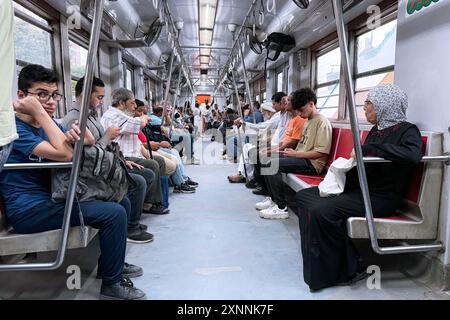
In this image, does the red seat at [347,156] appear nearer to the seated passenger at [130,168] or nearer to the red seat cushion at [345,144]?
the red seat cushion at [345,144]

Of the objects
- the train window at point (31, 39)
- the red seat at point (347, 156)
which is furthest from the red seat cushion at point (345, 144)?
the train window at point (31, 39)

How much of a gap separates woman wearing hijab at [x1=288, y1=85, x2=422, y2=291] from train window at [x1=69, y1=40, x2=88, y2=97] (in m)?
3.77

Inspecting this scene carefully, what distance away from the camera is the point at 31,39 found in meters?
3.52

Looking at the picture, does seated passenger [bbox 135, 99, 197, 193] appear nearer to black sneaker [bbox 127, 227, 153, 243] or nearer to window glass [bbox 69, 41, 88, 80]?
window glass [bbox 69, 41, 88, 80]

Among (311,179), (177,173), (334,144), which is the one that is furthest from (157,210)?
(334,144)

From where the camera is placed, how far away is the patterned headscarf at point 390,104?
2.03m

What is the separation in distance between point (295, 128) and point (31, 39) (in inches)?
119

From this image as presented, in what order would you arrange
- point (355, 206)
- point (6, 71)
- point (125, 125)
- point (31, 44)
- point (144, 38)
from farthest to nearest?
1. point (144, 38)
2. point (31, 44)
3. point (125, 125)
4. point (355, 206)
5. point (6, 71)

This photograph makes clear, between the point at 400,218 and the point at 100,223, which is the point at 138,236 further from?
the point at 400,218

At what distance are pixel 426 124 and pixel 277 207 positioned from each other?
5.56 feet

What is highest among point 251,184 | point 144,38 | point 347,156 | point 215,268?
point 144,38

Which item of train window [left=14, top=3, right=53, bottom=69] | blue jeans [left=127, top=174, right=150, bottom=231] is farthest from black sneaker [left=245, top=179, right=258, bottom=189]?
train window [left=14, top=3, right=53, bottom=69]

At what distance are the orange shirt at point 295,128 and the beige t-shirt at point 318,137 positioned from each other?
371mm

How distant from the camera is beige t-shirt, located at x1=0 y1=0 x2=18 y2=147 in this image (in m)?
1.22
